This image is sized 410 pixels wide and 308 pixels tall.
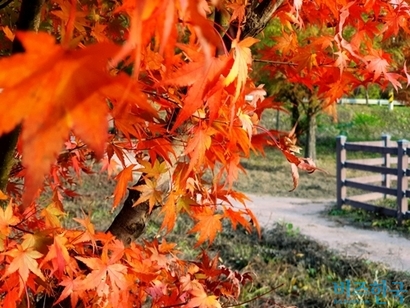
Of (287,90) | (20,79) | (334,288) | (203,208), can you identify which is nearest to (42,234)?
(203,208)

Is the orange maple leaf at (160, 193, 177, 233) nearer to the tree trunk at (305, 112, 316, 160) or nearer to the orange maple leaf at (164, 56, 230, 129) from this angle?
the orange maple leaf at (164, 56, 230, 129)

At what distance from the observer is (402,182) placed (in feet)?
26.7

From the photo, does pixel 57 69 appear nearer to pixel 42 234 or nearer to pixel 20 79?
pixel 20 79

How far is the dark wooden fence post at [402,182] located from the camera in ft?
25.5

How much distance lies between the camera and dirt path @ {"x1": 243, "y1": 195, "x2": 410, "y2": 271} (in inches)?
232

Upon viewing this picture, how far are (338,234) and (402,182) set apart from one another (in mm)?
1738

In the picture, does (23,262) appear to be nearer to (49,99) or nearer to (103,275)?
(103,275)

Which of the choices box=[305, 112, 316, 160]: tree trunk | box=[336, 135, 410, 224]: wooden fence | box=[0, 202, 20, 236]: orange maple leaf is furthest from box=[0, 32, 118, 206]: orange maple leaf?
box=[305, 112, 316, 160]: tree trunk

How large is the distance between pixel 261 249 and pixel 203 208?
387cm

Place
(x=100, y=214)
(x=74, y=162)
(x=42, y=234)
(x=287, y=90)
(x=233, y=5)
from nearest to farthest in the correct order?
(x=42, y=234) < (x=233, y=5) < (x=74, y=162) < (x=100, y=214) < (x=287, y=90)

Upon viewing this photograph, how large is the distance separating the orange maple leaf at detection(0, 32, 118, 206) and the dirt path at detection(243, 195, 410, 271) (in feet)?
17.2

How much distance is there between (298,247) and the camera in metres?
5.83

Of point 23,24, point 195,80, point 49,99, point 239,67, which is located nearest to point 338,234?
point 23,24

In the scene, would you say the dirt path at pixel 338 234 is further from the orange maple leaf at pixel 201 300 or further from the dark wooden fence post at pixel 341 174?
the orange maple leaf at pixel 201 300
